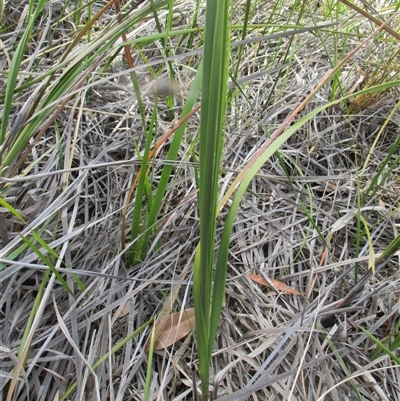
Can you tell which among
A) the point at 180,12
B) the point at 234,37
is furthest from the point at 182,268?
the point at 180,12

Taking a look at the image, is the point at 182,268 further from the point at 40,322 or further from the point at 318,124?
the point at 318,124

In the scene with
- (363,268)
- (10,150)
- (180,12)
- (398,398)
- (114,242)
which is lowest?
(398,398)

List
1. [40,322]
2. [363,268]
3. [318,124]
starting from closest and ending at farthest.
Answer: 1. [40,322]
2. [363,268]
3. [318,124]

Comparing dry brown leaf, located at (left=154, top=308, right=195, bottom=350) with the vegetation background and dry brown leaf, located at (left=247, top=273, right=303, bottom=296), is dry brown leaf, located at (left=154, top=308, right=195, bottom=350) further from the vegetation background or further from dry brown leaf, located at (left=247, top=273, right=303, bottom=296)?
dry brown leaf, located at (left=247, top=273, right=303, bottom=296)

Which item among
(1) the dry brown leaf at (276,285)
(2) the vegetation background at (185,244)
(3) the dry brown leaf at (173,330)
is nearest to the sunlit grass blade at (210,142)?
(2) the vegetation background at (185,244)

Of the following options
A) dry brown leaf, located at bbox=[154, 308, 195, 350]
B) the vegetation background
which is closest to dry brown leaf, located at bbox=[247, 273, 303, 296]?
the vegetation background

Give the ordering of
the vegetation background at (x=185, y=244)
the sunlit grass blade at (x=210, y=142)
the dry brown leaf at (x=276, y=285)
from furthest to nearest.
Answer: the dry brown leaf at (x=276, y=285) < the vegetation background at (x=185, y=244) < the sunlit grass blade at (x=210, y=142)

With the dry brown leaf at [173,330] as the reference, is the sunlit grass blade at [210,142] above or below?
above

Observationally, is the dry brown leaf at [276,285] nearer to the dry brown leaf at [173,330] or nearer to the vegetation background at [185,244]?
the vegetation background at [185,244]

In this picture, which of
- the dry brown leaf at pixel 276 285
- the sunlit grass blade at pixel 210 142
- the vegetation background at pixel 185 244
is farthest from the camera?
the dry brown leaf at pixel 276 285
